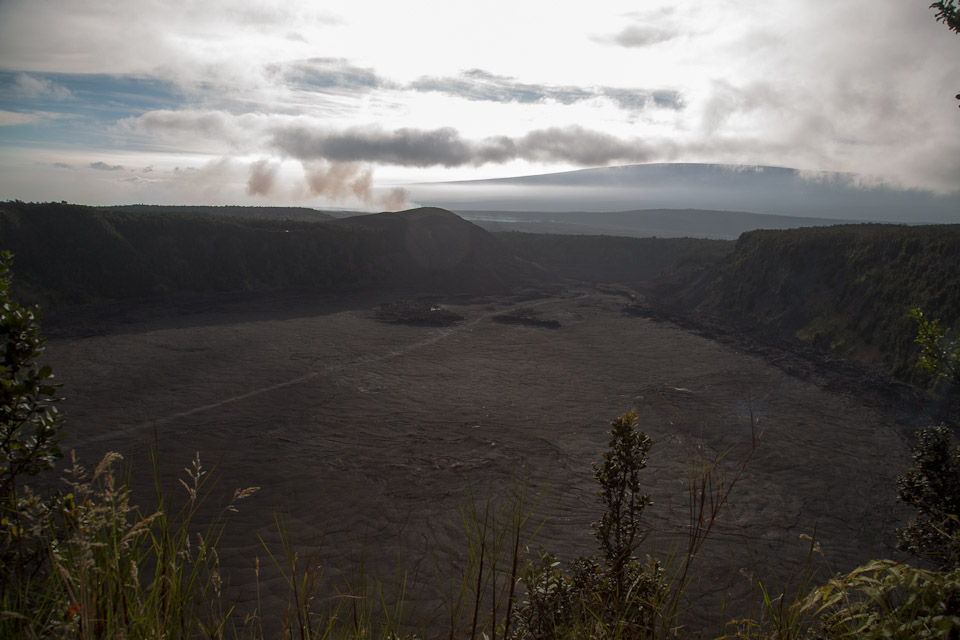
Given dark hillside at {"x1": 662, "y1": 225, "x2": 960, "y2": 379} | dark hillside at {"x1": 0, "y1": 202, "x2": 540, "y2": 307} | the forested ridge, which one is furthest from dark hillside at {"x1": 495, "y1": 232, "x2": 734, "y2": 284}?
dark hillside at {"x1": 662, "y1": 225, "x2": 960, "y2": 379}

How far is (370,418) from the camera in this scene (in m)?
16.3

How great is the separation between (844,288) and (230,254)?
41773 millimetres

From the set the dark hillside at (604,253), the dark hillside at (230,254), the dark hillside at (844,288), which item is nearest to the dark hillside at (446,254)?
the dark hillside at (230,254)

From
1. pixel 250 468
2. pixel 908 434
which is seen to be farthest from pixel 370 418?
pixel 908 434

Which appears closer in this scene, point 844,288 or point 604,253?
point 844,288

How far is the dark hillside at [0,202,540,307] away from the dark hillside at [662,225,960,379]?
1893 cm

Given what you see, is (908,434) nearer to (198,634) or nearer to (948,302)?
(948,302)

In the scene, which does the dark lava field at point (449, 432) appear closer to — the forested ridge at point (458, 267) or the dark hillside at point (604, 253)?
the forested ridge at point (458, 267)

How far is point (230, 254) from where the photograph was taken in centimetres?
4062

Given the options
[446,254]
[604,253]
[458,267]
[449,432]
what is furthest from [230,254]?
[604,253]

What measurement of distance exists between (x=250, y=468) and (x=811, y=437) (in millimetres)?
16144

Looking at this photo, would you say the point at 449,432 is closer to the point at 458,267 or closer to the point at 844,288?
the point at 844,288

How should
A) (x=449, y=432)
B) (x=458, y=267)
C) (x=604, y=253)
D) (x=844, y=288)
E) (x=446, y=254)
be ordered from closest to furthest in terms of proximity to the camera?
(x=449, y=432)
(x=844, y=288)
(x=458, y=267)
(x=446, y=254)
(x=604, y=253)

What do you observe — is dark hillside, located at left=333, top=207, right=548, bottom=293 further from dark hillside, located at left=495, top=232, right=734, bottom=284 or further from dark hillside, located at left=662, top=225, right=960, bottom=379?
dark hillside, located at left=662, top=225, right=960, bottom=379
